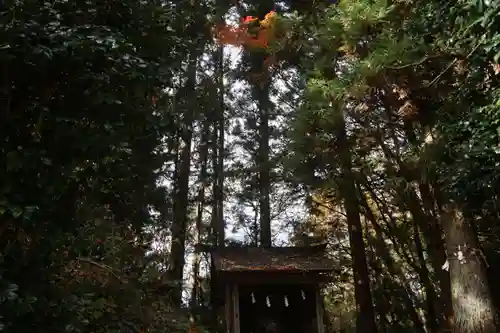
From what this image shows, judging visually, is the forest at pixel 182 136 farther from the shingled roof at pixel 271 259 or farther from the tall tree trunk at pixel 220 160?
the tall tree trunk at pixel 220 160

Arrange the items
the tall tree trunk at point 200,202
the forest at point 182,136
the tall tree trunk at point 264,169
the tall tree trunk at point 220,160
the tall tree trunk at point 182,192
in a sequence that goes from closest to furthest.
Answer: the forest at point 182,136 → the tall tree trunk at point 182,192 → the tall tree trunk at point 264,169 → the tall tree trunk at point 220,160 → the tall tree trunk at point 200,202

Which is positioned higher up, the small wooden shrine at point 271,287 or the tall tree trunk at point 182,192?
the tall tree trunk at point 182,192

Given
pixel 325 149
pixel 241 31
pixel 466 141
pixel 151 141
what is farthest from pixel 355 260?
pixel 241 31

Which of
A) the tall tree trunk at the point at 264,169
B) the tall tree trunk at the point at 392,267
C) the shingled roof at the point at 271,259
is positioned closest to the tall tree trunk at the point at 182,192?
the shingled roof at the point at 271,259

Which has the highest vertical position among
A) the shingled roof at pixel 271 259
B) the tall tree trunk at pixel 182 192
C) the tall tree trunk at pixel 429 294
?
the tall tree trunk at pixel 182 192

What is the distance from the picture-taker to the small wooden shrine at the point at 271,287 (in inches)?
300

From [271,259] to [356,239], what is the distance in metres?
1.62

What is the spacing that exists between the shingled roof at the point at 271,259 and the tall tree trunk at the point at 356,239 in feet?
1.80

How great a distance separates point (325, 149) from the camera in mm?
6871

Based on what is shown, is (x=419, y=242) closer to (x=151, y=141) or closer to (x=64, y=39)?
(x=151, y=141)

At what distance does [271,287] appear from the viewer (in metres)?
9.35

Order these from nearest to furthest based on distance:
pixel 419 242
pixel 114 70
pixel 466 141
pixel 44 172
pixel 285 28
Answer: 1. pixel 44 172
2. pixel 114 70
3. pixel 466 141
4. pixel 285 28
5. pixel 419 242

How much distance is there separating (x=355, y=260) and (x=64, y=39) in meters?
6.48

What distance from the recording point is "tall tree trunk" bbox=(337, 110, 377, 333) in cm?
686
